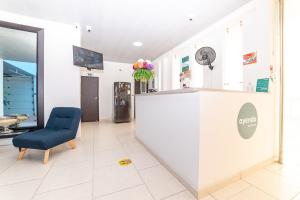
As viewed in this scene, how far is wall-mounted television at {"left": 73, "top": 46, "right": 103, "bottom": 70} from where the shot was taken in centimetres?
317

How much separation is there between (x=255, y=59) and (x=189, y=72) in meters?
1.85

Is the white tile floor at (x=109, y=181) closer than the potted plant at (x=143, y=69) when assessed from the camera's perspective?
Yes

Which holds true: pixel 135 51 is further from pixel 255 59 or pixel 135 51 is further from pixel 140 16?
pixel 255 59

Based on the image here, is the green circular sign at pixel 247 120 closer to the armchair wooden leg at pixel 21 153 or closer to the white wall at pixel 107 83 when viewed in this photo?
the armchair wooden leg at pixel 21 153

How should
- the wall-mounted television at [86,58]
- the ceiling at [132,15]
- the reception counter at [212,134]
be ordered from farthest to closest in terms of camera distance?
the wall-mounted television at [86,58], the ceiling at [132,15], the reception counter at [212,134]

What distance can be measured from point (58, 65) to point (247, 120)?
368 cm

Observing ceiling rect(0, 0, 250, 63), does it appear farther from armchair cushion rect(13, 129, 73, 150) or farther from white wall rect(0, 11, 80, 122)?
armchair cushion rect(13, 129, 73, 150)

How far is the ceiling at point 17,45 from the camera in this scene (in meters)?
3.22

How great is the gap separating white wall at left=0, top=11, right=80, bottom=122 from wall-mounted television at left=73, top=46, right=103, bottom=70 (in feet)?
0.64

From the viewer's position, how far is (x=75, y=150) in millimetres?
2664

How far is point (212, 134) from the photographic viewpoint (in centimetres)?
139

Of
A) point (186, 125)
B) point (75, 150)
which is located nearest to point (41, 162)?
point (75, 150)

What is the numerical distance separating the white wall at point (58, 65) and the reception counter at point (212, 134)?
2.25 metres

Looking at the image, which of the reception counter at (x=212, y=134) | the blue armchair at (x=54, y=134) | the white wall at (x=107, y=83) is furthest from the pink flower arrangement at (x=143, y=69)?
the white wall at (x=107, y=83)
